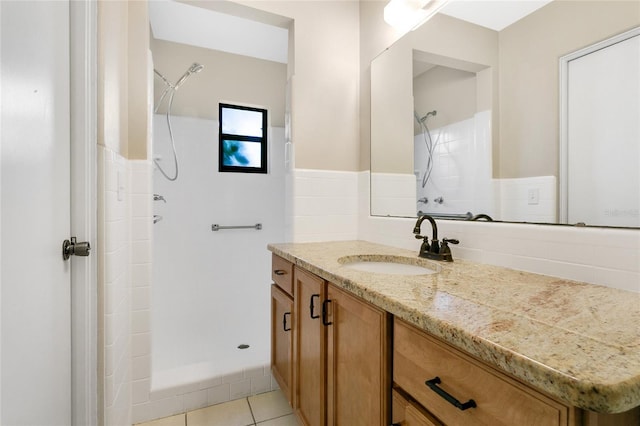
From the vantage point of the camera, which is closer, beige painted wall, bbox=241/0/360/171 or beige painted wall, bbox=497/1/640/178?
beige painted wall, bbox=497/1/640/178

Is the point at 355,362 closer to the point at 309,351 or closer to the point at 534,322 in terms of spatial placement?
the point at 309,351

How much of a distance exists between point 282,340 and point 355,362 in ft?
2.44

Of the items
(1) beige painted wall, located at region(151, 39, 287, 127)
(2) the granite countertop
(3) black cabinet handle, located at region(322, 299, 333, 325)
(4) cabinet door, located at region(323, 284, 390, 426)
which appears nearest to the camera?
(2) the granite countertop

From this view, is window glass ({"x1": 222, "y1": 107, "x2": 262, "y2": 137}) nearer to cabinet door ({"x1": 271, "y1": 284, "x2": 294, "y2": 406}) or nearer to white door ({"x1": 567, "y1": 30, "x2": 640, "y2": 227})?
cabinet door ({"x1": 271, "y1": 284, "x2": 294, "y2": 406})

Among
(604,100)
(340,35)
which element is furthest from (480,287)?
(340,35)

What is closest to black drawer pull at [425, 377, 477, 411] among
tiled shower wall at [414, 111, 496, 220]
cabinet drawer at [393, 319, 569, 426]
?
cabinet drawer at [393, 319, 569, 426]

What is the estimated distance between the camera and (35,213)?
0.78 meters

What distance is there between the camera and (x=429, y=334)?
63 cm

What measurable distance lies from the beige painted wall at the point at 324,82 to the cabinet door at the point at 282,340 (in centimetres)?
78

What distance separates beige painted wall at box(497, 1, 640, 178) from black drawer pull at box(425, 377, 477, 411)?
2.51 feet

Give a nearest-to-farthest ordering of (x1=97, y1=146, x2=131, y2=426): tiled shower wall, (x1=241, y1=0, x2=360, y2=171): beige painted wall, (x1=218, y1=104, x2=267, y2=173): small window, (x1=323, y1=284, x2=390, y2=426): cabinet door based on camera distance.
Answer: (x1=323, y1=284, x2=390, y2=426): cabinet door < (x1=97, y1=146, x2=131, y2=426): tiled shower wall < (x1=241, y1=0, x2=360, y2=171): beige painted wall < (x1=218, y1=104, x2=267, y2=173): small window

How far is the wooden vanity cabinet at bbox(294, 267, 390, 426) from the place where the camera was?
2.57 feet

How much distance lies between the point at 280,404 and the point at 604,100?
189cm

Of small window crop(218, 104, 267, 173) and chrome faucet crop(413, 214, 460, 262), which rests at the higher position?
small window crop(218, 104, 267, 173)
